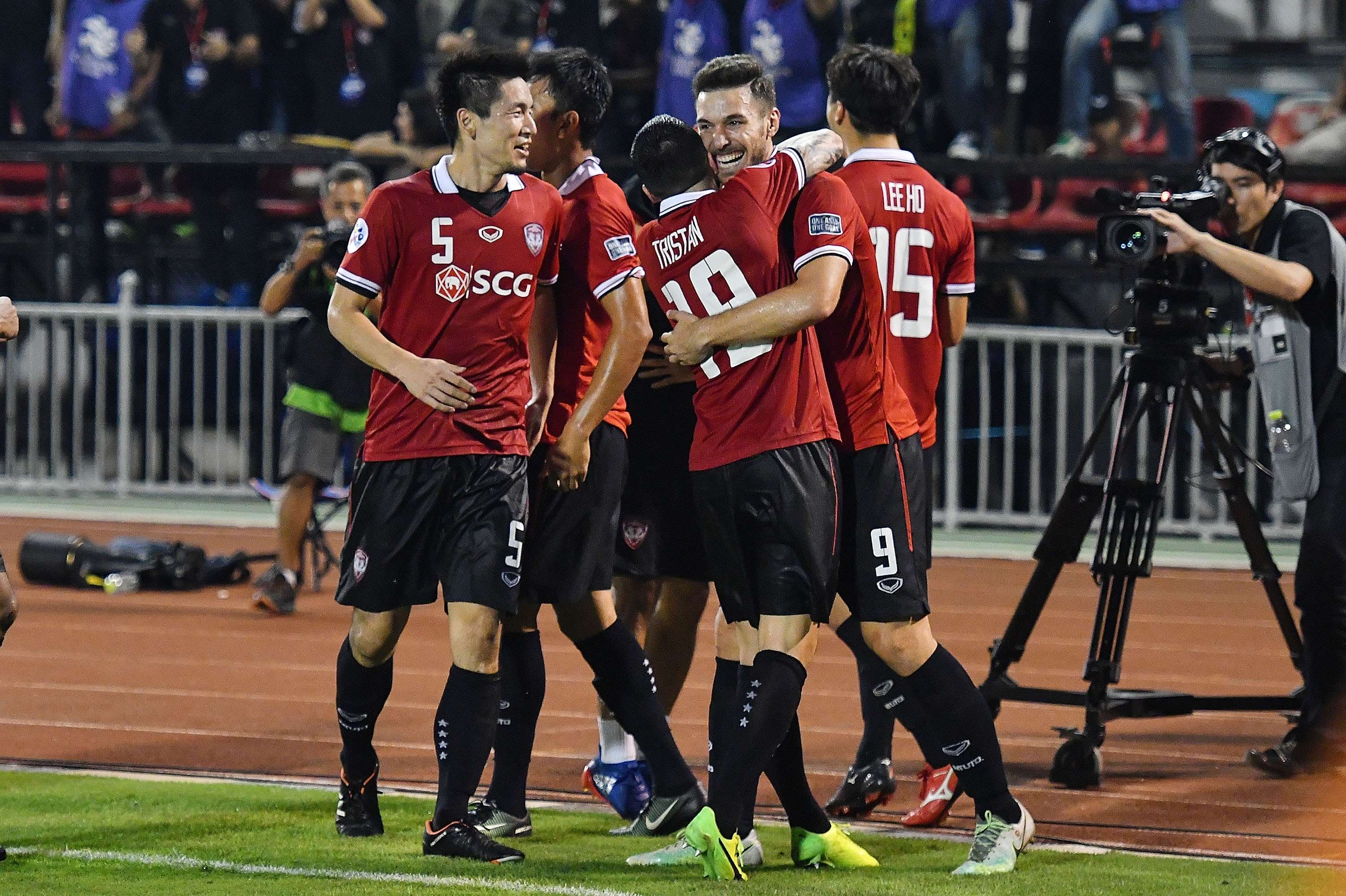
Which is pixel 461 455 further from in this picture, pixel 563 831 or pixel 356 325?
pixel 563 831

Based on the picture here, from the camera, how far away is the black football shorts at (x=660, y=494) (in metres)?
6.02

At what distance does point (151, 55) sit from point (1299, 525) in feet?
29.8

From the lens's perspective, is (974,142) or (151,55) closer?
(974,142)

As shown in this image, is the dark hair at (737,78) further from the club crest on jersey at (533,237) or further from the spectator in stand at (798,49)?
the spectator in stand at (798,49)

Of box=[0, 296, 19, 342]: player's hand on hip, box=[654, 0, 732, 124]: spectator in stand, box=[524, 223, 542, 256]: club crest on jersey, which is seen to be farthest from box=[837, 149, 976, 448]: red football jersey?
box=[654, 0, 732, 124]: spectator in stand

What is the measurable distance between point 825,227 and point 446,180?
105cm

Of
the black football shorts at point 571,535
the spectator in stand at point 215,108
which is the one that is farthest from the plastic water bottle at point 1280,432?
the spectator in stand at point 215,108

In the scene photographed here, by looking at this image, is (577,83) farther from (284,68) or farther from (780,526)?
(284,68)

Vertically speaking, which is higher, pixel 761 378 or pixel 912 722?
pixel 761 378

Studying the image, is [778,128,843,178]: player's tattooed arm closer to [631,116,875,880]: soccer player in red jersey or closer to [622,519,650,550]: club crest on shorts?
[631,116,875,880]: soccer player in red jersey

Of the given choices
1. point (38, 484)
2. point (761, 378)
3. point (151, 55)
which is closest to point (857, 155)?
point (761, 378)

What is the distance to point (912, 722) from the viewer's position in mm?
5617

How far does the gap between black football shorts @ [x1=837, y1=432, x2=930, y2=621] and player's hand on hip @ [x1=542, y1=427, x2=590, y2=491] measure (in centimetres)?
75

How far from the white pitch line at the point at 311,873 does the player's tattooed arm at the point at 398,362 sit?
1201 millimetres
